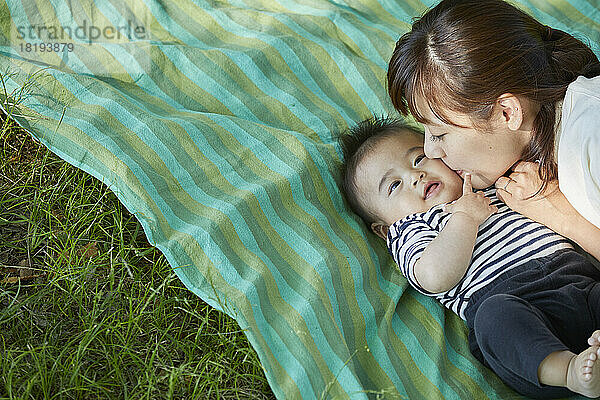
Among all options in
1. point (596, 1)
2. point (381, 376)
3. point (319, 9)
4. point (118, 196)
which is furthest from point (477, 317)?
point (596, 1)

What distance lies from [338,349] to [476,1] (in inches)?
39.1

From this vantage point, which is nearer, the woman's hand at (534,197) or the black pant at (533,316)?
the black pant at (533,316)

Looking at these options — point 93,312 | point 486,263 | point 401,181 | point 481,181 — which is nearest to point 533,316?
point 486,263

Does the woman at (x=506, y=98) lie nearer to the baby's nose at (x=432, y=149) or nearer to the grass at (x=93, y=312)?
the baby's nose at (x=432, y=149)

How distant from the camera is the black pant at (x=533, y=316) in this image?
5.30 ft

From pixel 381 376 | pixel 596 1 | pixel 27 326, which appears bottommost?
pixel 27 326

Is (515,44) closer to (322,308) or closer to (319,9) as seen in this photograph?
(322,308)

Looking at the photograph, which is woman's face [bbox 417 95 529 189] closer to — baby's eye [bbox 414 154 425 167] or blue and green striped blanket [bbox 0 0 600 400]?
baby's eye [bbox 414 154 425 167]

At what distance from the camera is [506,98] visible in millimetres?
1872

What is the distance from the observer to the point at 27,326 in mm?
1725

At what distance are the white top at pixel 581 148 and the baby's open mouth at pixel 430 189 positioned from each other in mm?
356

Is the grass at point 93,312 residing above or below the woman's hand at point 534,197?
below

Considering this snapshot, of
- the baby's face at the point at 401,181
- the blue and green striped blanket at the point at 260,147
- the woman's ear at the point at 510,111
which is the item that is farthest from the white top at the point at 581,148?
the blue and green striped blanket at the point at 260,147

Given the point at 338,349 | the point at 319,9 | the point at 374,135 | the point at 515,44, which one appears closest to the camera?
the point at 338,349
